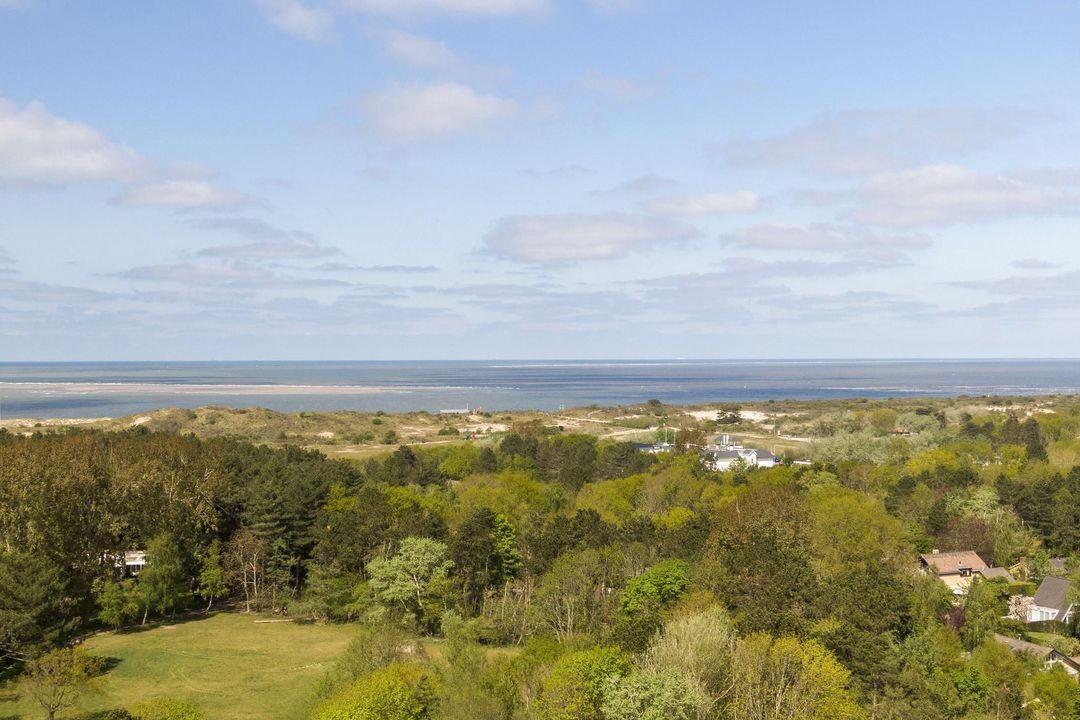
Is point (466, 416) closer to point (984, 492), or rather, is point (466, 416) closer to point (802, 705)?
point (984, 492)

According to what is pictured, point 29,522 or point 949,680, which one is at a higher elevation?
point 29,522

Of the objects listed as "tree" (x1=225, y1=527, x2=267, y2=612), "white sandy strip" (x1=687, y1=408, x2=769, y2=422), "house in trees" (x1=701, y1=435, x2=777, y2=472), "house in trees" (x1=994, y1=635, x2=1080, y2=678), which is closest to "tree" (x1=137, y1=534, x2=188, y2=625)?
"tree" (x1=225, y1=527, x2=267, y2=612)

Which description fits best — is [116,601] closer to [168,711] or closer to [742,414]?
[168,711]

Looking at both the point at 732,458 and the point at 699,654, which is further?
the point at 732,458

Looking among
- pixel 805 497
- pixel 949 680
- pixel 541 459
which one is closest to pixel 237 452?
pixel 541 459

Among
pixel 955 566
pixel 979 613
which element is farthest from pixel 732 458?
pixel 979 613

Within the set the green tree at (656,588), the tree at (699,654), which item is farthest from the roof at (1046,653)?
the tree at (699,654)
